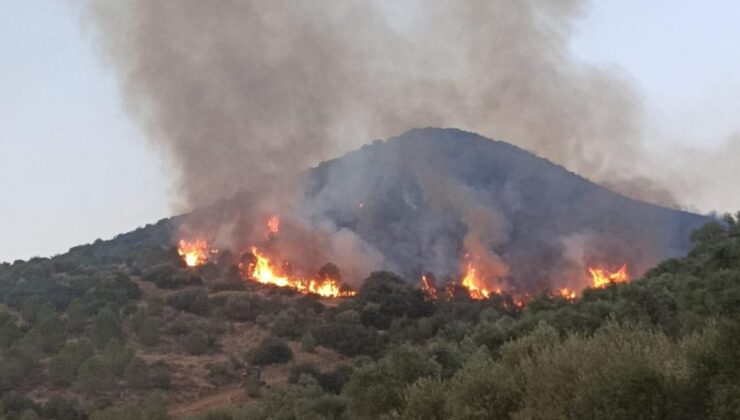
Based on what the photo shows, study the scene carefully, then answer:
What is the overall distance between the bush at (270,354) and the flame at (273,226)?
41.4m

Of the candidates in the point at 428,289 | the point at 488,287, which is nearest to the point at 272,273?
the point at 428,289

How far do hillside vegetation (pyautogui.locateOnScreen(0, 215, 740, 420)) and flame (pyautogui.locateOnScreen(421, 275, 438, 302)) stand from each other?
94.9 inches

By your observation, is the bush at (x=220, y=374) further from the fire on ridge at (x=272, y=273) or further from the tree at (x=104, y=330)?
the fire on ridge at (x=272, y=273)

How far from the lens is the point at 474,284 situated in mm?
91750

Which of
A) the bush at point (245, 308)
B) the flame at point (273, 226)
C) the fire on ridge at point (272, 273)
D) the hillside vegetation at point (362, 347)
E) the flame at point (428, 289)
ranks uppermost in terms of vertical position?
the flame at point (273, 226)

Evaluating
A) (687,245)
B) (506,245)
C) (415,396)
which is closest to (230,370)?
(415,396)

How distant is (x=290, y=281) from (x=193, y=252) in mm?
20714

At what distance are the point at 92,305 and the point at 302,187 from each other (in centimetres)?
4904

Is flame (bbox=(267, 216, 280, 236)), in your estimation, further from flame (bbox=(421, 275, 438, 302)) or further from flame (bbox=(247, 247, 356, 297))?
flame (bbox=(421, 275, 438, 302))

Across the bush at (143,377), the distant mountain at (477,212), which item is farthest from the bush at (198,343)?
the distant mountain at (477,212)

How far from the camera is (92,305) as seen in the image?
69812 millimetres

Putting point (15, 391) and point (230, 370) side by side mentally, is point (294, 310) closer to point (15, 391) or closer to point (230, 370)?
point (230, 370)

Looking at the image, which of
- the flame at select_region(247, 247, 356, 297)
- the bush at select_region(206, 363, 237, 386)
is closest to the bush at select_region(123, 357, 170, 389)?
the bush at select_region(206, 363, 237, 386)

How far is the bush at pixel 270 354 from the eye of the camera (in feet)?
186
